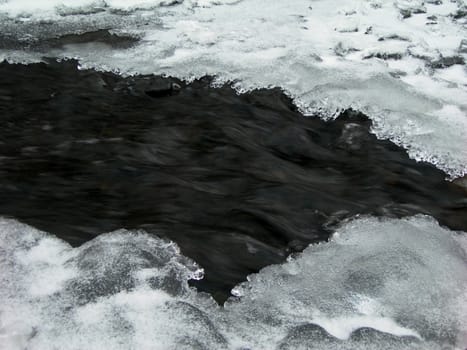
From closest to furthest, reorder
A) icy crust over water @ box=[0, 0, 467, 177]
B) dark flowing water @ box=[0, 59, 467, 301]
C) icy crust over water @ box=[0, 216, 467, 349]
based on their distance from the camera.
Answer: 1. icy crust over water @ box=[0, 216, 467, 349]
2. dark flowing water @ box=[0, 59, 467, 301]
3. icy crust over water @ box=[0, 0, 467, 177]

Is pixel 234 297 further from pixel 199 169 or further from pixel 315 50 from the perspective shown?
pixel 315 50

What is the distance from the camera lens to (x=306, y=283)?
278cm

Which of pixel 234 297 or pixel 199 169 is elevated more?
pixel 234 297

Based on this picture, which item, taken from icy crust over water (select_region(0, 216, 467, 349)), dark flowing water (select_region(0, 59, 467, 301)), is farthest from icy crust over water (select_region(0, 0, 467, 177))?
icy crust over water (select_region(0, 216, 467, 349))

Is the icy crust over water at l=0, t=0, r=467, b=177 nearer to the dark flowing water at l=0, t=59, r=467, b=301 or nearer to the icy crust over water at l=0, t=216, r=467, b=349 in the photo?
the dark flowing water at l=0, t=59, r=467, b=301

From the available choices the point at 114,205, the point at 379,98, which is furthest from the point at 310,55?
the point at 114,205

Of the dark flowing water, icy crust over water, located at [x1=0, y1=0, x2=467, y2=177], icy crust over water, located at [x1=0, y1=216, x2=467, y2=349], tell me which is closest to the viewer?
icy crust over water, located at [x1=0, y1=216, x2=467, y2=349]

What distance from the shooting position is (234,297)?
2697mm

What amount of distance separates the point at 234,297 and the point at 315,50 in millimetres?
3595

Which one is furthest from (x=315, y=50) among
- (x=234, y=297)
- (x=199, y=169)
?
(x=234, y=297)

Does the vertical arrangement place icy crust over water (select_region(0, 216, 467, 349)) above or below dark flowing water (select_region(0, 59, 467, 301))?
above

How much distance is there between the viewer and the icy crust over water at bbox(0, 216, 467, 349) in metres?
2.37

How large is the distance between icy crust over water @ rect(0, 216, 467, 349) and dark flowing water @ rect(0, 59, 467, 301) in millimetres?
163

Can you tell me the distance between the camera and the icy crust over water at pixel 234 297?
2.37 metres
